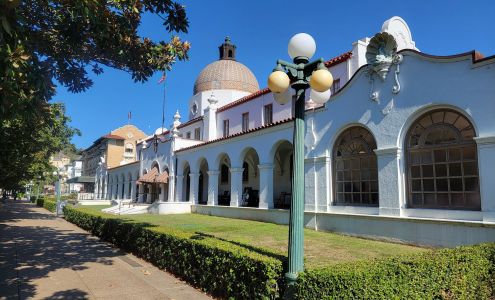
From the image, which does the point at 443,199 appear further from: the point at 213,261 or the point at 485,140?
the point at 213,261

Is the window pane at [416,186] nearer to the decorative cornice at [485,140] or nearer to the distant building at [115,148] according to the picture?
the decorative cornice at [485,140]

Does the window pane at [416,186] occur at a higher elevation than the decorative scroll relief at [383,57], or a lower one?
lower

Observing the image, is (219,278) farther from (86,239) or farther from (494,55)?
(86,239)

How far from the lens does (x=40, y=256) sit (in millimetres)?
10992

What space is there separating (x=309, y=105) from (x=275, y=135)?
9.51 ft

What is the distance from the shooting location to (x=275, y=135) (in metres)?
17.8

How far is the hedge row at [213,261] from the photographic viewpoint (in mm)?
5703

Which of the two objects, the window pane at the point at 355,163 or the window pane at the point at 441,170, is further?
the window pane at the point at 355,163

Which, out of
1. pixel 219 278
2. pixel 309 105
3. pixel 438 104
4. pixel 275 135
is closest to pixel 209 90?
pixel 275 135

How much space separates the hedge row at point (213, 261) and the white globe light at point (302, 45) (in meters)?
3.39

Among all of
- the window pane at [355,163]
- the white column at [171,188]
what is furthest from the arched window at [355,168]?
the white column at [171,188]

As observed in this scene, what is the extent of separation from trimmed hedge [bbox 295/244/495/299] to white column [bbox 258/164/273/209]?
1143cm

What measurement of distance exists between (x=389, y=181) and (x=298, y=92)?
293 inches

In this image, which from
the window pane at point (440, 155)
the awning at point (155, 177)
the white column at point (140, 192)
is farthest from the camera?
the white column at point (140, 192)
